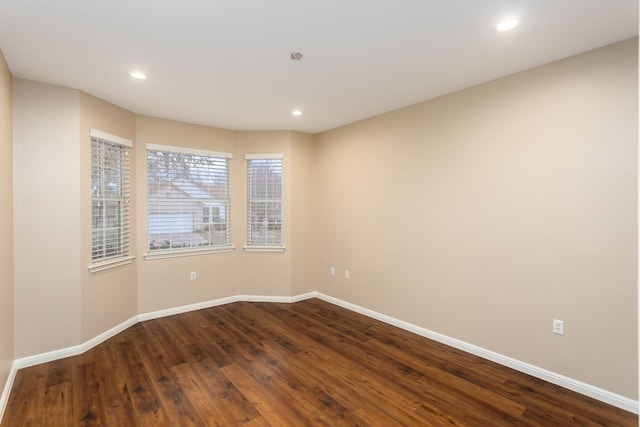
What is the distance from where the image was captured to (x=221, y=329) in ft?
12.6

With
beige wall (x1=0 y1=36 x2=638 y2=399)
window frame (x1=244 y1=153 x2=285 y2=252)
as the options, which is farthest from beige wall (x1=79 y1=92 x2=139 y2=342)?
window frame (x1=244 y1=153 x2=285 y2=252)

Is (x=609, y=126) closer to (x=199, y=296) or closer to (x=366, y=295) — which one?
(x=366, y=295)

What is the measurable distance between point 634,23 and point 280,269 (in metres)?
4.40

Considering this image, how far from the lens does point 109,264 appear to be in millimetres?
3568

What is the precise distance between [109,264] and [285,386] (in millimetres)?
2420

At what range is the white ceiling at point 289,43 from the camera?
1.92 m

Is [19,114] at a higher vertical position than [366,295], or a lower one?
higher

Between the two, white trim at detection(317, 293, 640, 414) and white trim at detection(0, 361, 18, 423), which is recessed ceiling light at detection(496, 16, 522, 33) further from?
white trim at detection(0, 361, 18, 423)

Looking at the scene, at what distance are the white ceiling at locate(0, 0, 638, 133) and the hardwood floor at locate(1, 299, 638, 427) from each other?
2647 mm

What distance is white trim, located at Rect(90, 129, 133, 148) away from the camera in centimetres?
336

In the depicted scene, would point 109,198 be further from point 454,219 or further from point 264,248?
point 454,219

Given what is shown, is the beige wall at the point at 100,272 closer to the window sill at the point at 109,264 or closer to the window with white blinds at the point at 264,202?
the window sill at the point at 109,264

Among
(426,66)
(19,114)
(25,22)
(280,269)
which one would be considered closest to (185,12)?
(25,22)

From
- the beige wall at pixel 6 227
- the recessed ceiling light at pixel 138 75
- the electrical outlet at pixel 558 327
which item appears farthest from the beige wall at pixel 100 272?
the electrical outlet at pixel 558 327
